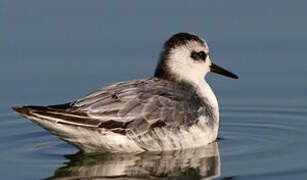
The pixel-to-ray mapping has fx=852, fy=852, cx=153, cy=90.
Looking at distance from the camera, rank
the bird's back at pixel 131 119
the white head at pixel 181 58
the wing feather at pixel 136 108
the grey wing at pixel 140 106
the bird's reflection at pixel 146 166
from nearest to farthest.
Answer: the bird's reflection at pixel 146 166 < the bird's back at pixel 131 119 < the wing feather at pixel 136 108 < the grey wing at pixel 140 106 < the white head at pixel 181 58

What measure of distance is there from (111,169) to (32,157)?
1390mm

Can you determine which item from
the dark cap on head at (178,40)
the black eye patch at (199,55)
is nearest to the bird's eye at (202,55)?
the black eye patch at (199,55)

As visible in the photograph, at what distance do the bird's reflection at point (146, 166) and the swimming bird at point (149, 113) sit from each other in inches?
6.0

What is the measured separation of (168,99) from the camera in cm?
1273

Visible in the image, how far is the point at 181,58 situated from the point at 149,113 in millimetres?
1488

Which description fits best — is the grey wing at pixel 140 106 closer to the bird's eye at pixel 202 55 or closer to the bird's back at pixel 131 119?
the bird's back at pixel 131 119

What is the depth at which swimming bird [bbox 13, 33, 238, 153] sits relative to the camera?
1199 centimetres

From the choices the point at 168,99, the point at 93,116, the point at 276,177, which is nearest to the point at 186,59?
the point at 168,99

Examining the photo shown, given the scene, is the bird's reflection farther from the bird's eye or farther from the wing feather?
the bird's eye

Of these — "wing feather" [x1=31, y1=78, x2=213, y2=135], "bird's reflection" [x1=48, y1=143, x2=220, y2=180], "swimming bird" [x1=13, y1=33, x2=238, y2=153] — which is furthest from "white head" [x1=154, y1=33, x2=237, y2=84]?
"bird's reflection" [x1=48, y1=143, x2=220, y2=180]

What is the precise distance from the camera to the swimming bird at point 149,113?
11992mm

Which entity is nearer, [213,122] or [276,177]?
[276,177]

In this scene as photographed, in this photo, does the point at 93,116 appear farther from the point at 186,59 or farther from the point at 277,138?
Result: the point at 277,138

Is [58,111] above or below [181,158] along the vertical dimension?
above
